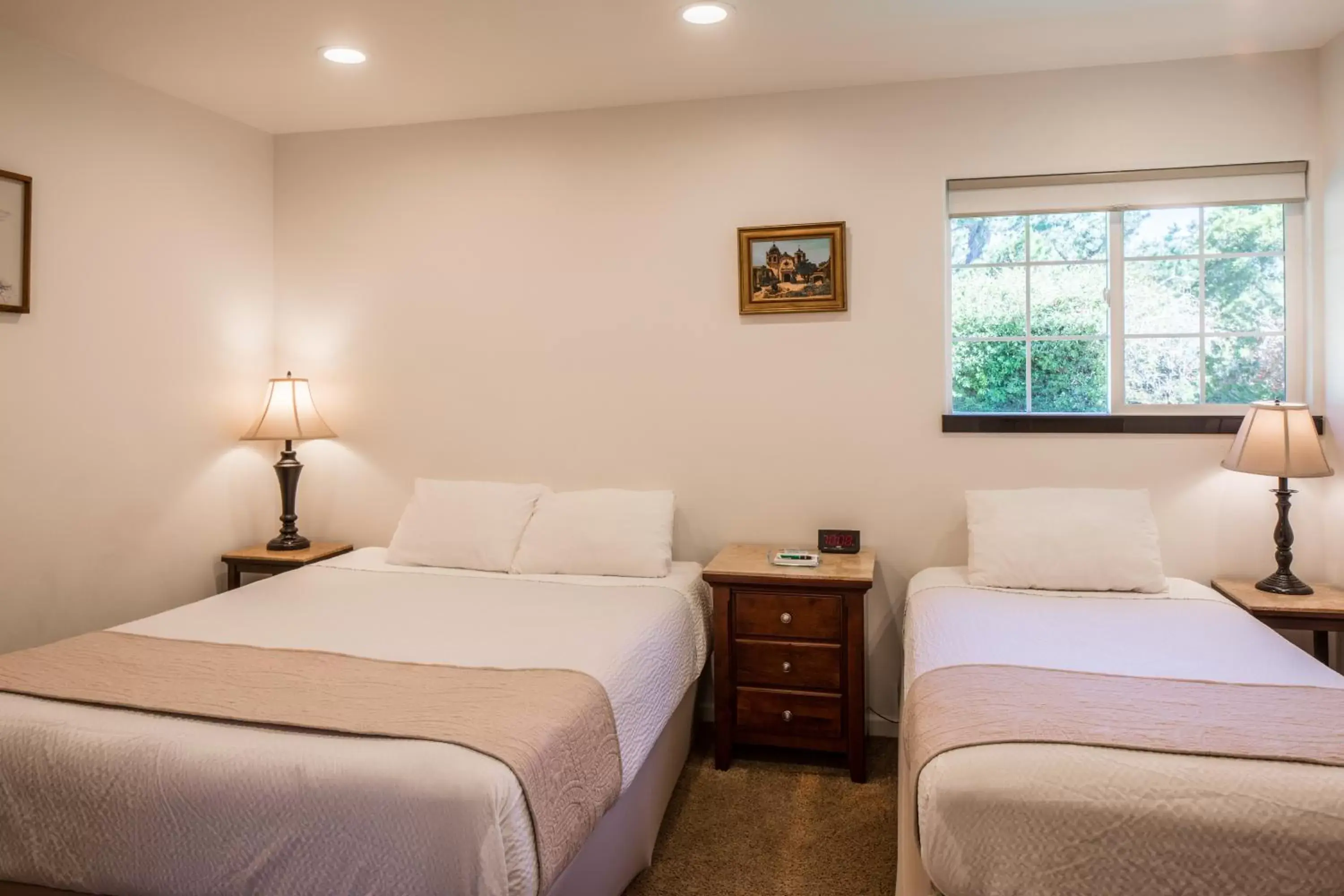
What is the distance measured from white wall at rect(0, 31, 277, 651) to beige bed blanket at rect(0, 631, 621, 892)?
32.9 inches

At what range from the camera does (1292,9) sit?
97.5 inches

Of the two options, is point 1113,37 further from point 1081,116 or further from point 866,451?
point 866,451

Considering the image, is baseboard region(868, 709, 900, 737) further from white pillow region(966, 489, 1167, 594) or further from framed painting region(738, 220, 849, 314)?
framed painting region(738, 220, 849, 314)

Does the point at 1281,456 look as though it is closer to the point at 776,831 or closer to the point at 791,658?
the point at 791,658

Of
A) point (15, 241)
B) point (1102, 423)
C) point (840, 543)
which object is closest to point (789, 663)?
point (840, 543)

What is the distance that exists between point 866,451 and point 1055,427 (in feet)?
2.15

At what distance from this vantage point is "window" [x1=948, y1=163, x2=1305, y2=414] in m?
2.91

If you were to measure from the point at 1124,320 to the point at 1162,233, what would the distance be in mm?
327

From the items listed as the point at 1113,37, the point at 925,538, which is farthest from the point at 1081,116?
the point at 925,538

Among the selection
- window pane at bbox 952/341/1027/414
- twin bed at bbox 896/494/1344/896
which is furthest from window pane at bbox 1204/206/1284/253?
twin bed at bbox 896/494/1344/896

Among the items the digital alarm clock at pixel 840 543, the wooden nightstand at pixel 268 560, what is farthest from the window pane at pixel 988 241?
the wooden nightstand at pixel 268 560

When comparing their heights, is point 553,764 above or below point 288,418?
below

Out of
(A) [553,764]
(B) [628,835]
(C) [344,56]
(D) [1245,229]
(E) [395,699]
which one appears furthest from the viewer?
(D) [1245,229]

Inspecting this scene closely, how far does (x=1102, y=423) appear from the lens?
294 centimetres
